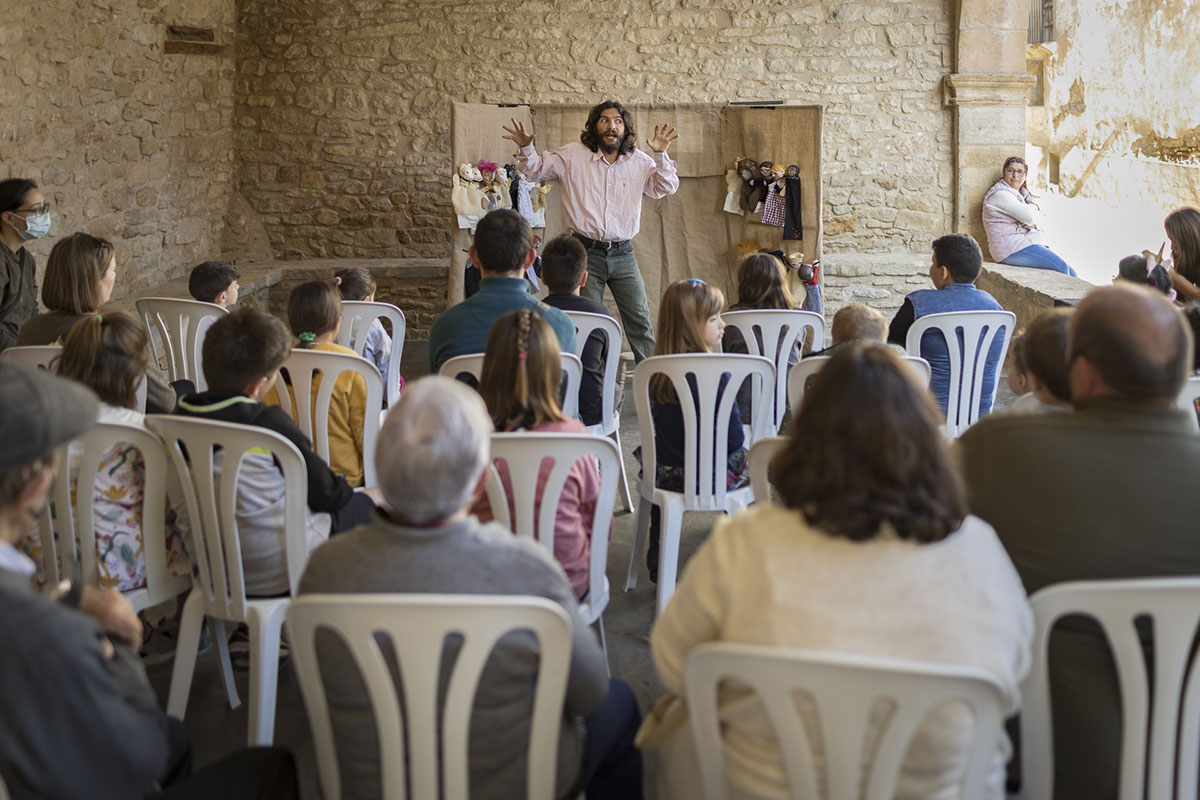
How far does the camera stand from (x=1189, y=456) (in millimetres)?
1735

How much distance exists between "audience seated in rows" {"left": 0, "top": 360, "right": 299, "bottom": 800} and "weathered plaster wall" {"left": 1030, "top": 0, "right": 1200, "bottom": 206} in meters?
11.6

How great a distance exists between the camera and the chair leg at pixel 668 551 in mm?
3119

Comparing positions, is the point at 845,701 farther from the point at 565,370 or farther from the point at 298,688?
the point at 565,370

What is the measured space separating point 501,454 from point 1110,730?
1.23m

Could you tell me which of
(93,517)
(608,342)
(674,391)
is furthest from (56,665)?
(608,342)

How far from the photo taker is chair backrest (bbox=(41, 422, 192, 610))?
2396mm

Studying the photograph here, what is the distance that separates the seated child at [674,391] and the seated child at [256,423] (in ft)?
3.43

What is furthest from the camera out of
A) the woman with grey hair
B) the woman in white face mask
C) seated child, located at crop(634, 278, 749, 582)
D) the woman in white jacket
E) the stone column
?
the stone column

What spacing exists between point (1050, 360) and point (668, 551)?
129 cm

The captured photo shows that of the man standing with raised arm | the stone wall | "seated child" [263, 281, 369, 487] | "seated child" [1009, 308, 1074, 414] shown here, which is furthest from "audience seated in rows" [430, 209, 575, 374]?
the stone wall

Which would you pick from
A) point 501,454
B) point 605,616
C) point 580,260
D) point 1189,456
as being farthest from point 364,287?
point 1189,456

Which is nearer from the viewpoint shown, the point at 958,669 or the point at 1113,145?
the point at 958,669

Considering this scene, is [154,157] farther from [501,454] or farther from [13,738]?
[13,738]

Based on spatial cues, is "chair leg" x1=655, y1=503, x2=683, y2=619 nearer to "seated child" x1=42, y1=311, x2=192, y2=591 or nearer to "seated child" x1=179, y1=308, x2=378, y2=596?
Result: "seated child" x1=179, y1=308, x2=378, y2=596
